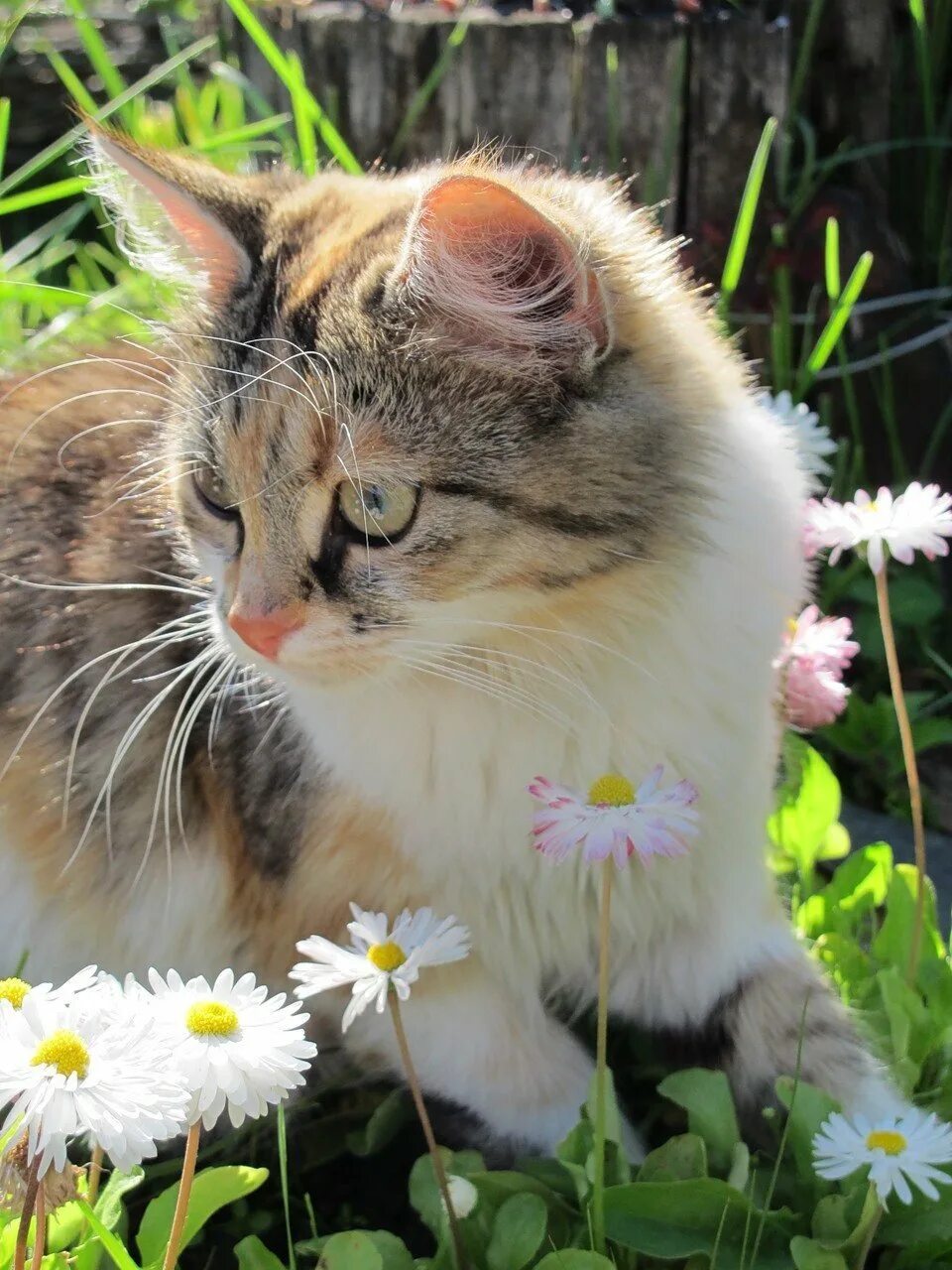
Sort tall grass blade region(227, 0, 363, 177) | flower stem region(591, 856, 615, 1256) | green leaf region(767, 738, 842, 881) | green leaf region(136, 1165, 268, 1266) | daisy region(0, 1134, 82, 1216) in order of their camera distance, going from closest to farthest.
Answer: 1. daisy region(0, 1134, 82, 1216)
2. flower stem region(591, 856, 615, 1256)
3. green leaf region(136, 1165, 268, 1266)
4. green leaf region(767, 738, 842, 881)
5. tall grass blade region(227, 0, 363, 177)

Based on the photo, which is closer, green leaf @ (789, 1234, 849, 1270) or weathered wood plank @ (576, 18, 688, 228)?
green leaf @ (789, 1234, 849, 1270)

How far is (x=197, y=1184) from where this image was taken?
3.80 ft

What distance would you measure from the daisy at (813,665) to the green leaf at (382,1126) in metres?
0.73

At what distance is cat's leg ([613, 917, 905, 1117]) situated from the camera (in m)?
1.65

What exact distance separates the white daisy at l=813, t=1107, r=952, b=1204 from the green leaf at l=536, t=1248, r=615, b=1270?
0.72 feet

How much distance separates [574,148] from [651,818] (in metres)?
1.90

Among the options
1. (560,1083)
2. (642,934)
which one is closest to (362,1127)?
(560,1083)

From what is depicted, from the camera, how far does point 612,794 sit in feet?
3.39

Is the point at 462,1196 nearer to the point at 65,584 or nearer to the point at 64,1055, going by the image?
the point at 64,1055

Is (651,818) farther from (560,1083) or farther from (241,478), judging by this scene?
(560,1083)

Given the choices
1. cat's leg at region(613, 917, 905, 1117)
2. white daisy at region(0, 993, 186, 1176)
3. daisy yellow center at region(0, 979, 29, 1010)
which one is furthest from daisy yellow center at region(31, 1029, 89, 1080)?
cat's leg at region(613, 917, 905, 1117)

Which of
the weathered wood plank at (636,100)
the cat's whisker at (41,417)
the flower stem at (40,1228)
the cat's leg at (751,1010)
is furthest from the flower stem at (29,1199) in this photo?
the weathered wood plank at (636,100)

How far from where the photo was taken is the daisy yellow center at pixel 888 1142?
1.10 m

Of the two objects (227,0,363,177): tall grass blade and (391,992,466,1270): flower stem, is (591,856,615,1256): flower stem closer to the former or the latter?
(391,992,466,1270): flower stem
